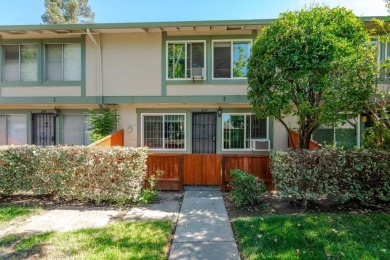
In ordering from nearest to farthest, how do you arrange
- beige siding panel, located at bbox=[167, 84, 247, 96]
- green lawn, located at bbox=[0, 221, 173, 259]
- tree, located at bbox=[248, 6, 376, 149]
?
green lawn, located at bbox=[0, 221, 173, 259] < tree, located at bbox=[248, 6, 376, 149] < beige siding panel, located at bbox=[167, 84, 247, 96]

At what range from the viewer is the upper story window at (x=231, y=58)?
9.29 m

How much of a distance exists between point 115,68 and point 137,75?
0.98 metres

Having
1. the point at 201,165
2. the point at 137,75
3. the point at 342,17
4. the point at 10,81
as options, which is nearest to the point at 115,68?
the point at 137,75

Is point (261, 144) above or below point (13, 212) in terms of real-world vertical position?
above

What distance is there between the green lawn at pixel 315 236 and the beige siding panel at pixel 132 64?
667 centimetres

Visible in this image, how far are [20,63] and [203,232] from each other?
1055 cm

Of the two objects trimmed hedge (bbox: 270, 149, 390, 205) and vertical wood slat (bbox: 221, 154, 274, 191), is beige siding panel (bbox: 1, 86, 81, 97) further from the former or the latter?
trimmed hedge (bbox: 270, 149, 390, 205)

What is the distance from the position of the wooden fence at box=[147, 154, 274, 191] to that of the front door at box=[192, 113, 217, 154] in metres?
2.46

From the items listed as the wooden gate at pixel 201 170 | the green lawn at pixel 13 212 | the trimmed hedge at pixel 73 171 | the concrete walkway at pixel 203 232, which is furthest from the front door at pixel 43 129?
the concrete walkway at pixel 203 232

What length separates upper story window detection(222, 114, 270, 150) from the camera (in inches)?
379

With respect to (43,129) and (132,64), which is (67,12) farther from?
(132,64)

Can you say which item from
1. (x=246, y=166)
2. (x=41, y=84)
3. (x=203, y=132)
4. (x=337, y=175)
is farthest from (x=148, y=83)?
(x=337, y=175)

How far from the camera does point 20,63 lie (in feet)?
32.3

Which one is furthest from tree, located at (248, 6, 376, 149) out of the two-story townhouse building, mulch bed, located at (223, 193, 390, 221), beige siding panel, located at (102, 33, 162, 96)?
beige siding panel, located at (102, 33, 162, 96)
